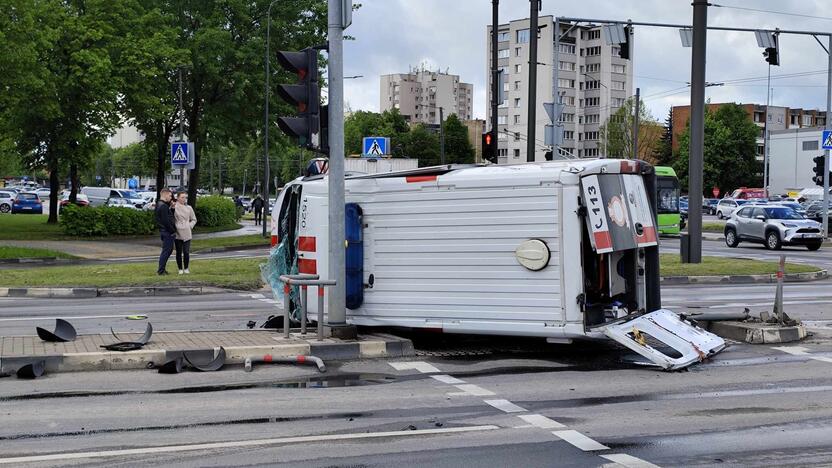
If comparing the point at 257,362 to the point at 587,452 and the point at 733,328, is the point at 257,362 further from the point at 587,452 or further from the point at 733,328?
the point at 733,328

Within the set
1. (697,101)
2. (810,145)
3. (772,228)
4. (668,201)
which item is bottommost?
(772,228)

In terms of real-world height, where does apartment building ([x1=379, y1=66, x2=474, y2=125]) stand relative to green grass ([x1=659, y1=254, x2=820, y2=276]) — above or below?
above

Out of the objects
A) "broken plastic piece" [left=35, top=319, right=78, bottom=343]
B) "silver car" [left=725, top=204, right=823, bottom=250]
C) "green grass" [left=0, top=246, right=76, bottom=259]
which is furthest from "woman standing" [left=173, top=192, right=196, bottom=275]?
"silver car" [left=725, top=204, right=823, bottom=250]

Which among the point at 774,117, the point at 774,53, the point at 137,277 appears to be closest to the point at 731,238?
the point at 774,53

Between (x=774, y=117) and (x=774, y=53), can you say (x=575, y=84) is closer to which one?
(x=774, y=117)

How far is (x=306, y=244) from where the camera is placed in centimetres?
1114

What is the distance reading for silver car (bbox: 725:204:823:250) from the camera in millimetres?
33250

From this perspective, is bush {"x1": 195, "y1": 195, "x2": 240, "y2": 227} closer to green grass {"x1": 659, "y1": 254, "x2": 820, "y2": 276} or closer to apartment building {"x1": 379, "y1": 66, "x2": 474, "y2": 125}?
green grass {"x1": 659, "y1": 254, "x2": 820, "y2": 276}

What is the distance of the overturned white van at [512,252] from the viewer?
31.1ft

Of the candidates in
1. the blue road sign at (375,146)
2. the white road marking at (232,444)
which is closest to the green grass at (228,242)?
the blue road sign at (375,146)

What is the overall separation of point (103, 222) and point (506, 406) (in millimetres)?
32189

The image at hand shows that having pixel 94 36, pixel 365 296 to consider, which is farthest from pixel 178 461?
pixel 94 36

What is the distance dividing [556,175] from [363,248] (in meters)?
2.53

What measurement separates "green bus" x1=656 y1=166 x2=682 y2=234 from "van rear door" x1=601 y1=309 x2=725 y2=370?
104 ft
